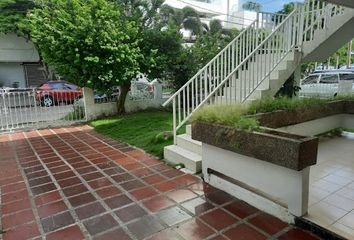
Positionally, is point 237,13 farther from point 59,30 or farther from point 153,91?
point 59,30

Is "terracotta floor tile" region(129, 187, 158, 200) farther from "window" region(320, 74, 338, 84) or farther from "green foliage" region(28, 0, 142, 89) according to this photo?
"window" region(320, 74, 338, 84)

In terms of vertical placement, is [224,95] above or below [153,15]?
below

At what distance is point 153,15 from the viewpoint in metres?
8.26

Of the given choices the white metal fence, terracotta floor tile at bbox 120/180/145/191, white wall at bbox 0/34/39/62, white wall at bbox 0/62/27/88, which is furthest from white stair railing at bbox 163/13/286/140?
white wall at bbox 0/62/27/88

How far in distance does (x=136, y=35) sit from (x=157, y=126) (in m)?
3.03

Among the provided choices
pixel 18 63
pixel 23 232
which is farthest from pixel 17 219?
pixel 18 63

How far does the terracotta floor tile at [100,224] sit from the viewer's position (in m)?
2.48

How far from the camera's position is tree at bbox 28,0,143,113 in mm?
6773

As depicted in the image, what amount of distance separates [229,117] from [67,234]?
2097 mm

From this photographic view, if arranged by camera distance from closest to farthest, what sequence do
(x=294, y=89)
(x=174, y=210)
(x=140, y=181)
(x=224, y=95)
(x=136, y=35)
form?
1. (x=174, y=210)
2. (x=140, y=181)
3. (x=224, y=95)
4. (x=294, y=89)
5. (x=136, y=35)

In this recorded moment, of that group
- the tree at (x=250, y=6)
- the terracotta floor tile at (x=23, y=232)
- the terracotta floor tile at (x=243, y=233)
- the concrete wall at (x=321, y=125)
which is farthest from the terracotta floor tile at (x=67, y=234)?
the tree at (x=250, y=6)

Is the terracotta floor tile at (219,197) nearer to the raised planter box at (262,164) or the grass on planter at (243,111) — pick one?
the raised planter box at (262,164)

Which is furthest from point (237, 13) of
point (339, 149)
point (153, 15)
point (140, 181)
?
point (140, 181)

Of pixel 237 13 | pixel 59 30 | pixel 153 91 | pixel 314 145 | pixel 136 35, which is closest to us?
pixel 314 145
